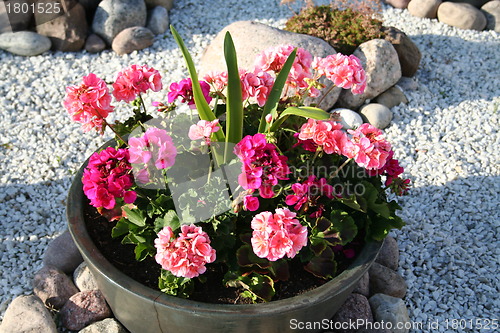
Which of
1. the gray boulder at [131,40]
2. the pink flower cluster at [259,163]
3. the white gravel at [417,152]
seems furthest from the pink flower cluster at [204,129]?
the gray boulder at [131,40]

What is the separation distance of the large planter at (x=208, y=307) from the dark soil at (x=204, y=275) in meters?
0.07

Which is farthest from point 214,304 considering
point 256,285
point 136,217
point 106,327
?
point 106,327

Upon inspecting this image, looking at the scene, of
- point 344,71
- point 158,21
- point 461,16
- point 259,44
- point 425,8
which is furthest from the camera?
point 425,8

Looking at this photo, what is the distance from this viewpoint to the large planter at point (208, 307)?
1620mm

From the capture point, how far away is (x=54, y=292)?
2.21 metres

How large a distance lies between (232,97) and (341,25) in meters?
2.31

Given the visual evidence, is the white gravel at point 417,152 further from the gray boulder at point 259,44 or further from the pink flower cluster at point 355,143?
the pink flower cluster at point 355,143

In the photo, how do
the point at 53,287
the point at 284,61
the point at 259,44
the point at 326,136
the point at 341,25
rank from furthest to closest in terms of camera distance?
1. the point at 341,25
2. the point at 259,44
3. the point at 53,287
4. the point at 284,61
5. the point at 326,136

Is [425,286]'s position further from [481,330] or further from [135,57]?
[135,57]

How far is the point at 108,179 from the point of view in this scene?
1576 mm

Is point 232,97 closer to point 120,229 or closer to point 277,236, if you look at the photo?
point 277,236

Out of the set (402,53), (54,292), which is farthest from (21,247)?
(402,53)

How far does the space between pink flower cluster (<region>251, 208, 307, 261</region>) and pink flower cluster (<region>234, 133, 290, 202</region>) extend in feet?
0.35

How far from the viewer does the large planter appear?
1620mm
